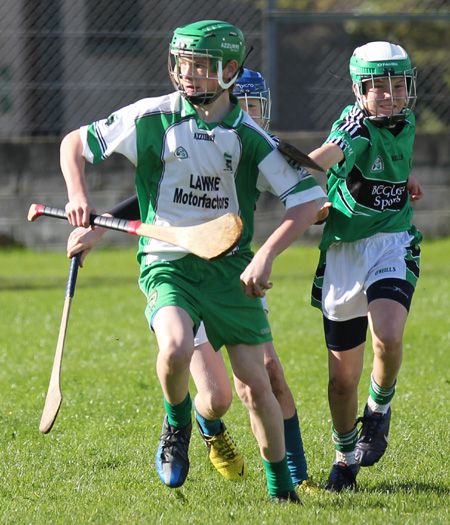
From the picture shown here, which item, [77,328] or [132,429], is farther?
[77,328]

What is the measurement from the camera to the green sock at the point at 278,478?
148 inches

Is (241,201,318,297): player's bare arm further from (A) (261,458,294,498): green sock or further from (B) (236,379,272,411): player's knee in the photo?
(A) (261,458,294,498): green sock

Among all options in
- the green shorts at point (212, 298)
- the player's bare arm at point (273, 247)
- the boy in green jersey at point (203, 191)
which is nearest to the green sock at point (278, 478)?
the boy in green jersey at point (203, 191)

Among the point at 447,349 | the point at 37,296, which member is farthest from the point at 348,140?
the point at 37,296

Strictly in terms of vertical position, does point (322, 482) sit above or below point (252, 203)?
below

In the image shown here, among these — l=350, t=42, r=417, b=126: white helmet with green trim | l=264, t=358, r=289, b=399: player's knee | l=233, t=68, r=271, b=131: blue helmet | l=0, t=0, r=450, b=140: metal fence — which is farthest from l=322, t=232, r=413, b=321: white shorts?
l=0, t=0, r=450, b=140: metal fence

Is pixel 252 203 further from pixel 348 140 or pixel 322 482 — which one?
pixel 322 482

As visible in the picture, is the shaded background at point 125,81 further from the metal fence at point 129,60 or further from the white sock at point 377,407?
the white sock at point 377,407

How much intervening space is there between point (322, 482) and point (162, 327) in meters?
1.35

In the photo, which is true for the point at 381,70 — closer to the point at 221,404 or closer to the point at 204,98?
the point at 204,98

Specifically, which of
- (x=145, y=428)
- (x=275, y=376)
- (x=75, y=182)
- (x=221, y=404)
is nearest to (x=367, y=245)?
(x=275, y=376)

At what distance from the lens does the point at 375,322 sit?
13.8 ft

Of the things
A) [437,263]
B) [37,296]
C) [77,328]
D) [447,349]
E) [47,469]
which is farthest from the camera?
[437,263]

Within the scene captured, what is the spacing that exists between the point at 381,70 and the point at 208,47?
1.05 metres
